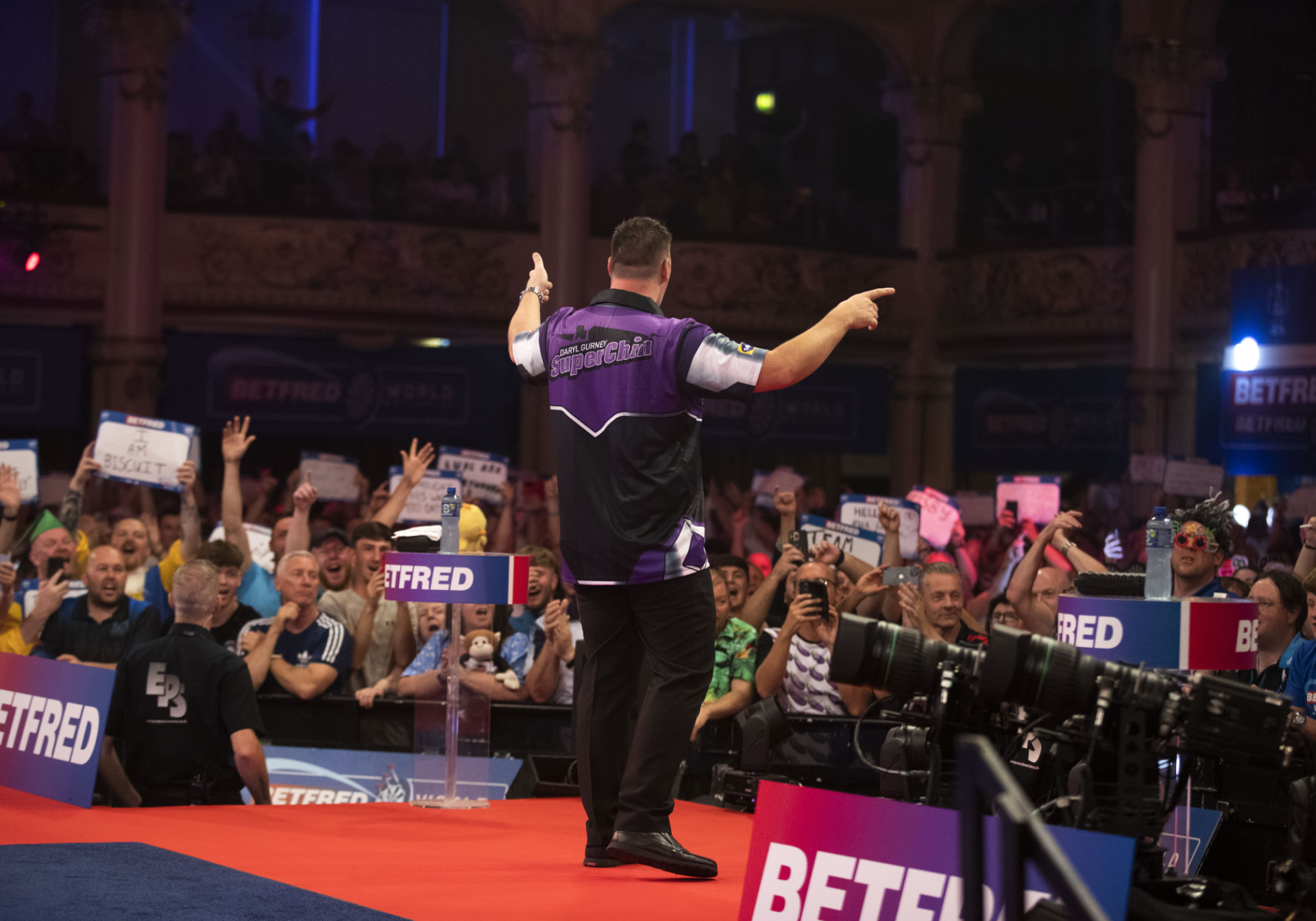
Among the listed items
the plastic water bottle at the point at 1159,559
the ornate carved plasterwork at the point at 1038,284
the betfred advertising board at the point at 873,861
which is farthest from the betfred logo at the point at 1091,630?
the ornate carved plasterwork at the point at 1038,284

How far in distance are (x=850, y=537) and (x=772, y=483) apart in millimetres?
3986

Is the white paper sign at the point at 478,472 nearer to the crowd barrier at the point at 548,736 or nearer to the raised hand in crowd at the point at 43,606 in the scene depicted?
the crowd barrier at the point at 548,736

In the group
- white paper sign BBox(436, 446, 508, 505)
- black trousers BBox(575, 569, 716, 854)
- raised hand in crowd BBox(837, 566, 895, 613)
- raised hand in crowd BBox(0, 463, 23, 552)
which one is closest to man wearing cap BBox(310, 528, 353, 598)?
raised hand in crowd BBox(0, 463, 23, 552)

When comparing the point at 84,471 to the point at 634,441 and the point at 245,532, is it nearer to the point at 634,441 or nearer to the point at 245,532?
the point at 245,532

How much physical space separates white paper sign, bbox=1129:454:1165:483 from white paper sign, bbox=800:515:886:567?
456cm

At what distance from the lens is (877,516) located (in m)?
9.83

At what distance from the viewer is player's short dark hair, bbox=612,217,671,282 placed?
4.51m

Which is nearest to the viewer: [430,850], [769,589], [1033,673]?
[1033,673]

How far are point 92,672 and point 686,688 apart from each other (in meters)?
2.29

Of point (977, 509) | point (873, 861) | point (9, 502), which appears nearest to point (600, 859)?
point (873, 861)

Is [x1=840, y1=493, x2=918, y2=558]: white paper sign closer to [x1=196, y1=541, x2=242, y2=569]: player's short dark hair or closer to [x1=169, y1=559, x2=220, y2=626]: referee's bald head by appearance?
[x1=196, y1=541, x2=242, y2=569]: player's short dark hair

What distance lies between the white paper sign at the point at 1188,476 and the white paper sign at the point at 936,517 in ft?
8.79

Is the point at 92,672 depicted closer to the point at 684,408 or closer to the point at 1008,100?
the point at 684,408

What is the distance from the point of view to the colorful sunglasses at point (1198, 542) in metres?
5.83
